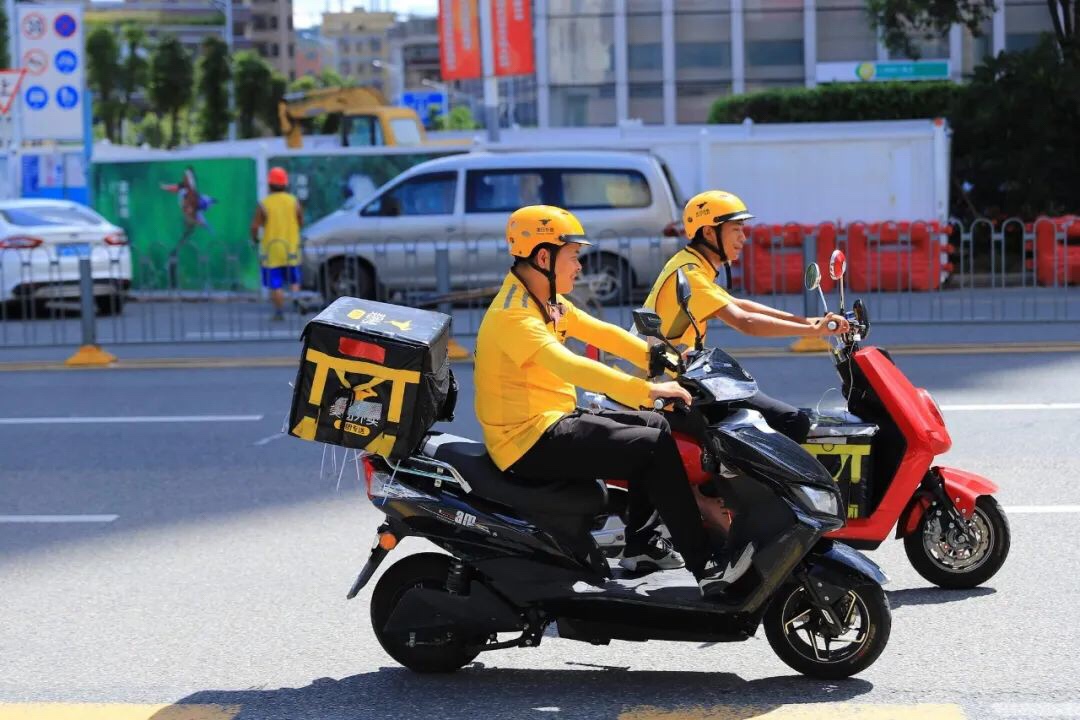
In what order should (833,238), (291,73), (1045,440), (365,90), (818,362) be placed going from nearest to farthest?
(1045,440) → (818,362) → (833,238) → (365,90) → (291,73)

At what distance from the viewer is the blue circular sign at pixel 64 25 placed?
23875 millimetres

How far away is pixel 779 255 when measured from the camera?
18844 mm

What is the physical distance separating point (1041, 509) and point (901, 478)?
5.81ft

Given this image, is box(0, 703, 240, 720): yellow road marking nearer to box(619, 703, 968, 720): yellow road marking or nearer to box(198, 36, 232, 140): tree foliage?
box(619, 703, 968, 720): yellow road marking

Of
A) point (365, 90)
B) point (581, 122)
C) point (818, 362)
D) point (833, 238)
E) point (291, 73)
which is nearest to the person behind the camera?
point (818, 362)

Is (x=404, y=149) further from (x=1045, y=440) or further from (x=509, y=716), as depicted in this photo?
(x=509, y=716)

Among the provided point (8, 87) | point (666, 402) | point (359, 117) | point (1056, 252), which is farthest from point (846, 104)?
point (666, 402)

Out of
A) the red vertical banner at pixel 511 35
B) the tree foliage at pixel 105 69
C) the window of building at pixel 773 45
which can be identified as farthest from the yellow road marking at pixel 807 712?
the tree foliage at pixel 105 69

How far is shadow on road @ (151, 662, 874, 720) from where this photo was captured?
4969mm

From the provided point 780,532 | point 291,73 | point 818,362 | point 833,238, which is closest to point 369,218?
point 833,238

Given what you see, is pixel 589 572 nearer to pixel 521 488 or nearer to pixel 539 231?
pixel 521 488

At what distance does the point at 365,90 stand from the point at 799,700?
24106mm

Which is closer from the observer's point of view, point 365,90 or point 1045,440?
point 1045,440

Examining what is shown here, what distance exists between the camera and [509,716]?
194 inches
